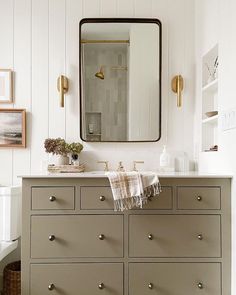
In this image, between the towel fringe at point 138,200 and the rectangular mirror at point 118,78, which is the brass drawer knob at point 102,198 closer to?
the towel fringe at point 138,200

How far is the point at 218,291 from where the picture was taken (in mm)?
2020

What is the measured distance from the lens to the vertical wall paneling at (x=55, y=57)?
2.62 meters

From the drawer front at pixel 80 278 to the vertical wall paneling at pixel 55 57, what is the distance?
3.51 ft

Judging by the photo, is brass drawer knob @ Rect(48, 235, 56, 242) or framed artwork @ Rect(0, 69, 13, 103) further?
framed artwork @ Rect(0, 69, 13, 103)

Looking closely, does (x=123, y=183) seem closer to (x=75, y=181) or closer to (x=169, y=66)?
(x=75, y=181)

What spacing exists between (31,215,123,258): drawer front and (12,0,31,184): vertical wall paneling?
2.48 ft

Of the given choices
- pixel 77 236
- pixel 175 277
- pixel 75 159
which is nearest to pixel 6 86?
pixel 75 159

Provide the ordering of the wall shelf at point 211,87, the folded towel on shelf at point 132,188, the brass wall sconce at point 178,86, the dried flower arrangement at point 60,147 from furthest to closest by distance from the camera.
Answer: the brass wall sconce at point 178,86, the dried flower arrangement at point 60,147, the wall shelf at point 211,87, the folded towel on shelf at point 132,188

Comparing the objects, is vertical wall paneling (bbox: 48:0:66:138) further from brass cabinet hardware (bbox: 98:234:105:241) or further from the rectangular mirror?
brass cabinet hardware (bbox: 98:234:105:241)

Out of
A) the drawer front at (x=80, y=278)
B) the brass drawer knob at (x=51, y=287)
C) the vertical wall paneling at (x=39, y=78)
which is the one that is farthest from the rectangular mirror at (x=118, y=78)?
the brass drawer knob at (x=51, y=287)

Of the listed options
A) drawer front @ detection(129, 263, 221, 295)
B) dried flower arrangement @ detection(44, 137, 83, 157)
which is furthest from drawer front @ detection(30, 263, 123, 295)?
dried flower arrangement @ detection(44, 137, 83, 157)

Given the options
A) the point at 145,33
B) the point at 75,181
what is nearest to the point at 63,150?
the point at 75,181

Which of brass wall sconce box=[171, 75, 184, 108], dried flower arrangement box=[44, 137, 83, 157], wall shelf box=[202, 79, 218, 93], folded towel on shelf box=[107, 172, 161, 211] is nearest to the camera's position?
folded towel on shelf box=[107, 172, 161, 211]

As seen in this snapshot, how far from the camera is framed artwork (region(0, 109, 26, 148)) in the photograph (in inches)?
102
